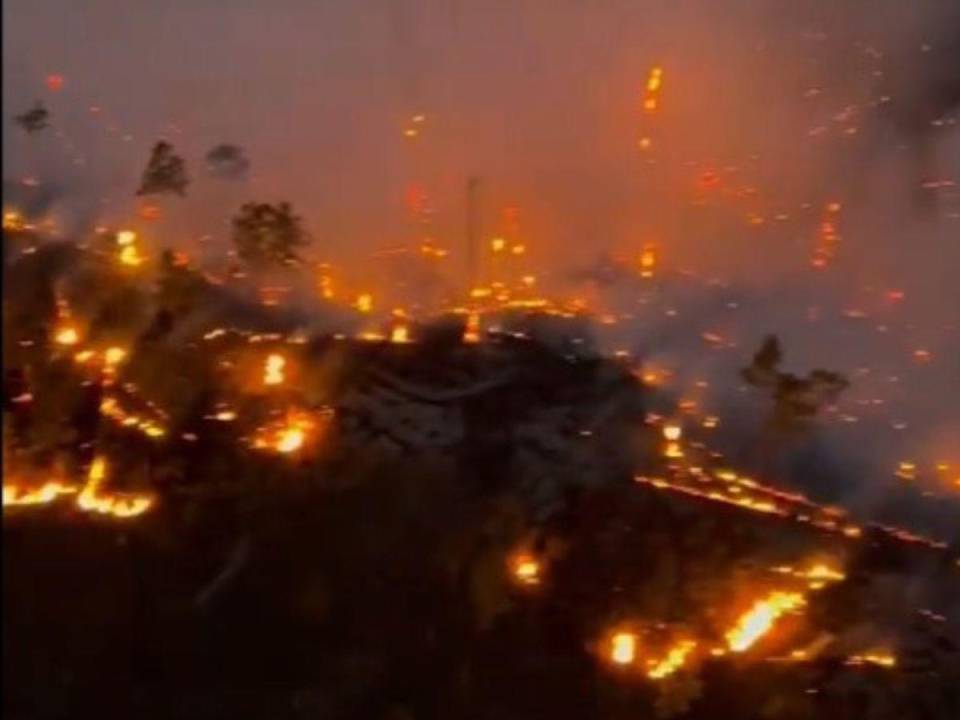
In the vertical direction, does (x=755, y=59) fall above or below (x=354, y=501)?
above

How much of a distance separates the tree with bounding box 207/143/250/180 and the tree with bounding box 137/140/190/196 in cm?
4

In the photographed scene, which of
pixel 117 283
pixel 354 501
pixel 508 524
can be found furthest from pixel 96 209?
pixel 508 524

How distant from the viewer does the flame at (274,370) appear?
90.3 inches

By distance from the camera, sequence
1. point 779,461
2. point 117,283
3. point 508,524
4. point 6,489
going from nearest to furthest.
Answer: point 6,489 < point 117,283 < point 508,524 < point 779,461

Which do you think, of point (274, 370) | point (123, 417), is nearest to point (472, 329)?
point (274, 370)

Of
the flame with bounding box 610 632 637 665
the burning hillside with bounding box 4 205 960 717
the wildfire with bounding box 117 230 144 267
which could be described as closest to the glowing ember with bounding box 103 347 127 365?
the burning hillside with bounding box 4 205 960 717

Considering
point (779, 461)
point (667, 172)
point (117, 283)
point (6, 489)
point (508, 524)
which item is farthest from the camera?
point (667, 172)

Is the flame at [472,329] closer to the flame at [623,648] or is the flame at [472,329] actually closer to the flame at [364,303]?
the flame at [364,303]

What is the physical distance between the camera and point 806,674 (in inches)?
94.9

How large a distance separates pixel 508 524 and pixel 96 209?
0.64 m

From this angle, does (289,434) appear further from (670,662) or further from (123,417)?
(670,662)

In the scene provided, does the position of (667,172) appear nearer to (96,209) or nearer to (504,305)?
(504,305)

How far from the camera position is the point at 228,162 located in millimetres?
2398

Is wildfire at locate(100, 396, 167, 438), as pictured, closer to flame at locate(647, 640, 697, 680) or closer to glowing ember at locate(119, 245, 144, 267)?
glowing ember at locate(119, 245, 144, 267)
